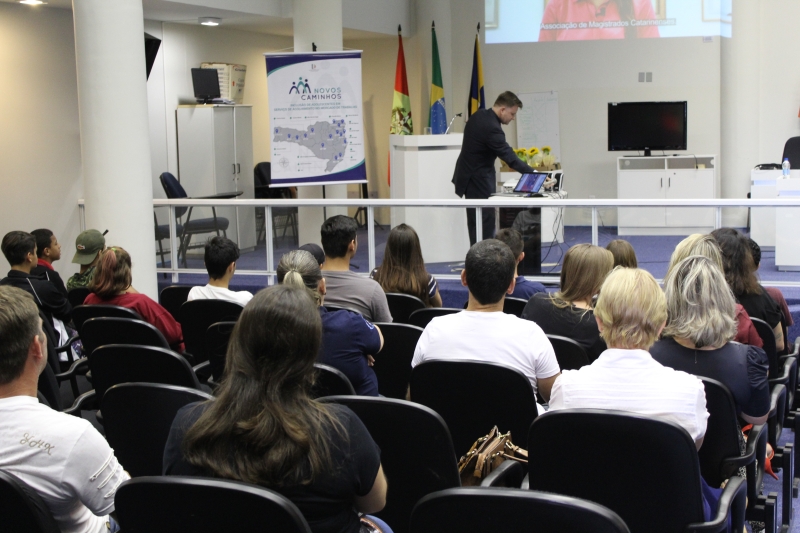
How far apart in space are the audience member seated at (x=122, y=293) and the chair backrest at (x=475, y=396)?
206cm

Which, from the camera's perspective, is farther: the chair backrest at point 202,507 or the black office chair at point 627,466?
the black office chair at point 627,466

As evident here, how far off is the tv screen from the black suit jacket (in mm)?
3622

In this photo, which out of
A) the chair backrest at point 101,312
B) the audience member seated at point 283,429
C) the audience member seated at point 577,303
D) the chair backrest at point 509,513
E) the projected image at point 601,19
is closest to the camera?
the chair backrest at point 509,513

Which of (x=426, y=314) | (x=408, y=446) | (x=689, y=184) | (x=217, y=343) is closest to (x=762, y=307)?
(x=426, y=314)

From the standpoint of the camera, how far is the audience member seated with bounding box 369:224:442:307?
459cm

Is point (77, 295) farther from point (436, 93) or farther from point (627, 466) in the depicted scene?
point (436, 93)

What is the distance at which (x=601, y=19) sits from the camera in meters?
11.8

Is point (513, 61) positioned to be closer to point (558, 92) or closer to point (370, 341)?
point (558, 92)

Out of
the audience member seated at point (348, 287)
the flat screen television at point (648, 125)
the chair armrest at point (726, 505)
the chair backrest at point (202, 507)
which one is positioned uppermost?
the flat screen television at point (648, 125)

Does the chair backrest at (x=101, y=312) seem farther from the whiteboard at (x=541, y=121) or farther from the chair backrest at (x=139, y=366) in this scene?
the whiteboard at (x=541, y=121)

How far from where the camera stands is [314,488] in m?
1.80

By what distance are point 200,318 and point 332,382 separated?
5.64 ft

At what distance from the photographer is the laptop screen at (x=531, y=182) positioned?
23.0 ft

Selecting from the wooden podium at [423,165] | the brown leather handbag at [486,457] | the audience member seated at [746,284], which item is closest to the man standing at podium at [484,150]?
the wooden podium at [423,165]
